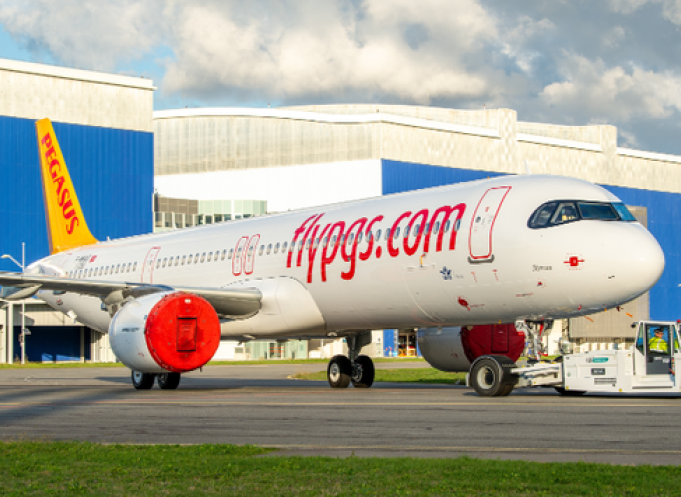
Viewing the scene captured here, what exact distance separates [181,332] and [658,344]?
1185cm

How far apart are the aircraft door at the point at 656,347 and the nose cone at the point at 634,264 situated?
1791mm

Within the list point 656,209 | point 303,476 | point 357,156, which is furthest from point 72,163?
point 656,209

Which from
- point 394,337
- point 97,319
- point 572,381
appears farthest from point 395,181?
point 572,381

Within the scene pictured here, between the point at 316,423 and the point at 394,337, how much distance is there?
6475 centimetres

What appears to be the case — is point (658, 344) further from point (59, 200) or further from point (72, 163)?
point (72, 163)

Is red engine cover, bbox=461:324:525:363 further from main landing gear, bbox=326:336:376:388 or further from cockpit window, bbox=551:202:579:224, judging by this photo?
cockpit window, bbox=551:202:579:224

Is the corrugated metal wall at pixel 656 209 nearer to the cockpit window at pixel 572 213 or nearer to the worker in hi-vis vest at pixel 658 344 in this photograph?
the worker in hi-vis vest at pixel 658 344

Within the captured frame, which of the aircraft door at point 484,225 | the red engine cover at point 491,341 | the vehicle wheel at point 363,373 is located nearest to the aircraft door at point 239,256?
the vehicle wheel at point 363,373

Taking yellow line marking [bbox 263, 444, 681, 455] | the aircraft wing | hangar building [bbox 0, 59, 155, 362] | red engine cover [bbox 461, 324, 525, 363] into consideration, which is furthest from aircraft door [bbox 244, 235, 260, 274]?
hangar building [bbox 0, 59, 155, 362]

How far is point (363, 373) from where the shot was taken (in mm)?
26219

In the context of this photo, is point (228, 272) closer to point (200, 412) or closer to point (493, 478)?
point (200, 412)

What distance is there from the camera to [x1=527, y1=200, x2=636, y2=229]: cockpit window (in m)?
19.1

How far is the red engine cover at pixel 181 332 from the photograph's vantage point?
22844 millimetres

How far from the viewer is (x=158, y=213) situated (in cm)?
7762
